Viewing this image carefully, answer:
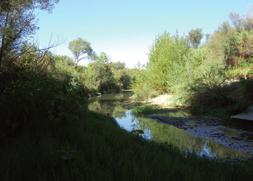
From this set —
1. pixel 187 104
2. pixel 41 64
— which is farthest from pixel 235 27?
pixel 41 64

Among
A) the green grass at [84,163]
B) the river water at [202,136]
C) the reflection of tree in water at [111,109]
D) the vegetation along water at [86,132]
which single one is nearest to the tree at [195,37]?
the reflection of tree in water at [111,109]

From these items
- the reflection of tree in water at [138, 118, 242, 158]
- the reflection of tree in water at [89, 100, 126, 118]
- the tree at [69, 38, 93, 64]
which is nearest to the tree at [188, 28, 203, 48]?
the tree at [69, 38, 93, 64]

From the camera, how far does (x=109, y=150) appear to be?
5.85 meters

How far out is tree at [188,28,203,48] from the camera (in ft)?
251

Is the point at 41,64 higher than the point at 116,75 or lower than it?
lower

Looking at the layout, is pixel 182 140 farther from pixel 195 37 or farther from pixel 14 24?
pixel 195 37

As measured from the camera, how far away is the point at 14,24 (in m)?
9.10

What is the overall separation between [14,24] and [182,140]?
6923 millimetres

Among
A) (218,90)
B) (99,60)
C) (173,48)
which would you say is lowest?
(218,90)

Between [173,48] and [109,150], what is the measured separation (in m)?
25.5

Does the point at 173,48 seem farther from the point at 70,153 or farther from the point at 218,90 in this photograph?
the point at 70,153

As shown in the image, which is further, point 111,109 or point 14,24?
point 111,109

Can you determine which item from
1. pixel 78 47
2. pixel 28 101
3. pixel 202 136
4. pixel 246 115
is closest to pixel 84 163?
pixel 28 101

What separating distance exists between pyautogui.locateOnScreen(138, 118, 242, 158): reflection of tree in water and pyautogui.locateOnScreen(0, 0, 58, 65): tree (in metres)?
5.13
